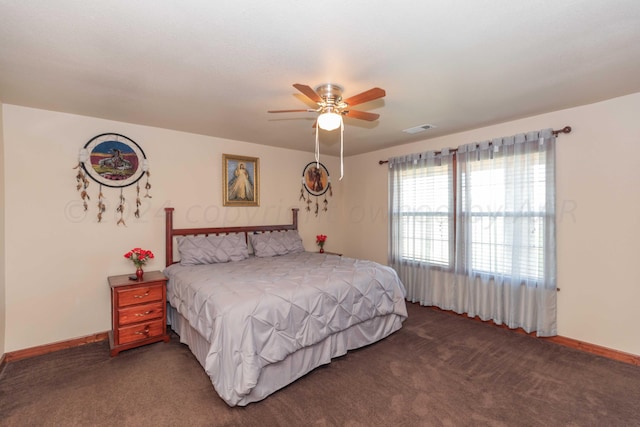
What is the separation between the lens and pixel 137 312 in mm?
2902

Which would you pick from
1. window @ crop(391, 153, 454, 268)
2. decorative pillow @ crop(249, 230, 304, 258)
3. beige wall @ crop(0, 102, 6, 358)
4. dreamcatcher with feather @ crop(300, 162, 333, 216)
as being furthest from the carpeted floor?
dreamcatcher with feather @ crop(300, 162, 333, 216)

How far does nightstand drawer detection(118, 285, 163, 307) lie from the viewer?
2824 mm

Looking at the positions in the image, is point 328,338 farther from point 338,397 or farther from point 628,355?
point 628,355

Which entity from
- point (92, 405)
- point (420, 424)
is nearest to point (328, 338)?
point (420, 424)

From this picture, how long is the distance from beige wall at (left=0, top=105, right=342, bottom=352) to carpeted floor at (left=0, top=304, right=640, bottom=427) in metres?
0.42

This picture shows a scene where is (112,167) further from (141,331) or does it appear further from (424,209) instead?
(424,209)

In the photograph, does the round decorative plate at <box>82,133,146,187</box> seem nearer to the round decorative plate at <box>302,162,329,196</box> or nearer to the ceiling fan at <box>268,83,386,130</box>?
the ceiling fan at <box>268,83,386,130</box>

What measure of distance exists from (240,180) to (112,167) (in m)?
1.52

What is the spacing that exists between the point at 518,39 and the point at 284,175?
3.51 metres

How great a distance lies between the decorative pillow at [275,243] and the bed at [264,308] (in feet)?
0.50

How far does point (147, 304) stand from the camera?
2.97m

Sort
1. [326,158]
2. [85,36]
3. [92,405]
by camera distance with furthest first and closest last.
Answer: [326,158], [92,405], [85,36]

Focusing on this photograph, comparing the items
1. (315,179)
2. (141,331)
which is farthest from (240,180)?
(141,331)

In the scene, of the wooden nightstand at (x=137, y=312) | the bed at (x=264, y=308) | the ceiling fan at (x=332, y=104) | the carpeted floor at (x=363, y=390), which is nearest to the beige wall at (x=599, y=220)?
the carpeted floor at (x=363, y=390)
